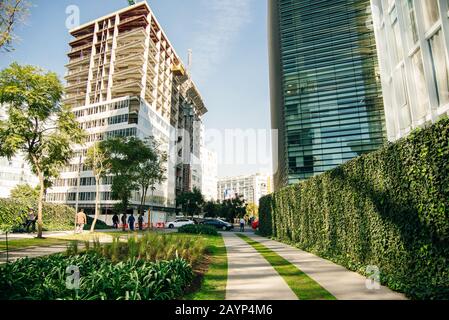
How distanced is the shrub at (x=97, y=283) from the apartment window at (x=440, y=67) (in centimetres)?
1127

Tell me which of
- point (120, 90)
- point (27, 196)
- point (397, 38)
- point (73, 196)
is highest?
point (120, 90)

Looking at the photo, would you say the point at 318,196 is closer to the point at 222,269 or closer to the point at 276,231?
the point at 222,269

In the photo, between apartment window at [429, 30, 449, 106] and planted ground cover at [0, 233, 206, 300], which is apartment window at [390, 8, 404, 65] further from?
planted ground cover at [0, 233, 206, 300]

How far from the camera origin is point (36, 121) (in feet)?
56.1

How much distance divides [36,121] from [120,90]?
4823 centimetres

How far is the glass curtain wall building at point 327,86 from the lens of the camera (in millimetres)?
32219

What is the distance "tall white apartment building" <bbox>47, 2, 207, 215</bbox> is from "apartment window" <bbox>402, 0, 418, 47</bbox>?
46277mm

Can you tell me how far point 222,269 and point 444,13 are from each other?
1181 centimetres

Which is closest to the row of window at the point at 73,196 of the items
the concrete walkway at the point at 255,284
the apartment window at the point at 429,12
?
the concrete walkway at the point at 255,284

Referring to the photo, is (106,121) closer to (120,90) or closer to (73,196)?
(120,90)

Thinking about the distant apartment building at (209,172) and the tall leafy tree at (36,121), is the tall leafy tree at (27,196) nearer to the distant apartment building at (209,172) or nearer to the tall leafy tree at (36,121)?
the tall leafy tree at (36,121)

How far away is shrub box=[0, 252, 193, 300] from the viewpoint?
4.42 metres

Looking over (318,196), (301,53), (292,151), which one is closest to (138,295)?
(318,196)

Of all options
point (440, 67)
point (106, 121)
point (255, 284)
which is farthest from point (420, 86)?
point (106, 121)
